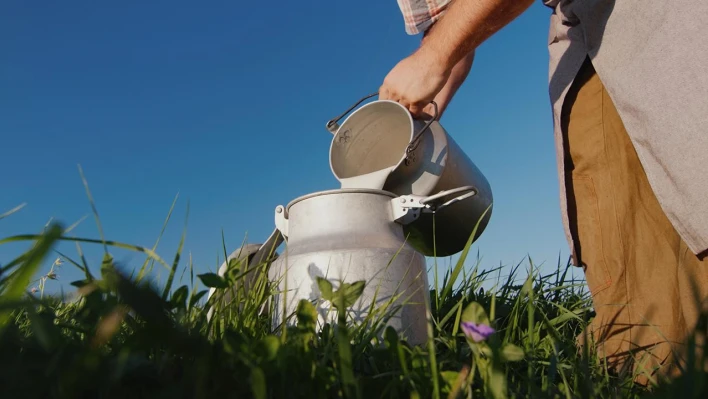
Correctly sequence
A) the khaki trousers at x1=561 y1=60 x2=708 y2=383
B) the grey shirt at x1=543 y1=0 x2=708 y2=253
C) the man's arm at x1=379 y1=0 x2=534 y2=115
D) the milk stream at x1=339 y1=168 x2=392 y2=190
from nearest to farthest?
the grey shirt at x1=543 y1=0 x2=708 y2=253 < the khaki trousers at x1=561 y1=60 x2=708 y2=383 < the man's arm at x1=379 y1=0 x2=534 y2=115 < the milk stream at x1=339 y1=168 x2=392 y2=190

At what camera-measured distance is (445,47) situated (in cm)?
183

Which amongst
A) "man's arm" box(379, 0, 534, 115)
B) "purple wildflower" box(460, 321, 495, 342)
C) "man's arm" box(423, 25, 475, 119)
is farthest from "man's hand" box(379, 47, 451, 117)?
"purple wildflower" box(460, 321, 495, 342)

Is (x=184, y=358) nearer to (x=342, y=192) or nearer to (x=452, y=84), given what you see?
(x=342, y=192)

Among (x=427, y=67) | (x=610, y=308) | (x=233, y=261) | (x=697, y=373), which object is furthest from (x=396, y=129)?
(x=697, y=373)

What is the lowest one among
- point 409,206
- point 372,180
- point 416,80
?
point 409,206

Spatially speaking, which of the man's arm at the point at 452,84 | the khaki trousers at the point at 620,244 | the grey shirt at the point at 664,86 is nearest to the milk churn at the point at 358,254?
the khaki trousers at the point at 620,244

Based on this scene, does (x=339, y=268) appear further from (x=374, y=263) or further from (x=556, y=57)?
(x=556, y=57)

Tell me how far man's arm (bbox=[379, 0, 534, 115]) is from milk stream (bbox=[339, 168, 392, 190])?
263 mm

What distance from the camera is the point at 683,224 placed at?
56.7 inches

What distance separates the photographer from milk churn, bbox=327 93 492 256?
190 centimetres

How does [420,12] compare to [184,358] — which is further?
[420,12]

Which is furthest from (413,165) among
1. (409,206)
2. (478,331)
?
(478,331)

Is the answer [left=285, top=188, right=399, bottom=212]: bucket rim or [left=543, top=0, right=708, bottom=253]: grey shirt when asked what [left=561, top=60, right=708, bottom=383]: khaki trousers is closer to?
[left=543, top=0, right=708, bottom=253]: grey shirt

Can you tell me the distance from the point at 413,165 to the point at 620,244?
68 cm
